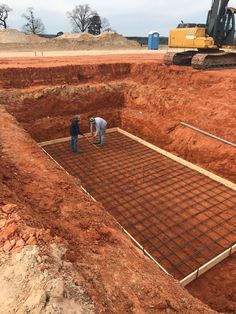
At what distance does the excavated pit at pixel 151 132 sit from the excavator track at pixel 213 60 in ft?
1.56

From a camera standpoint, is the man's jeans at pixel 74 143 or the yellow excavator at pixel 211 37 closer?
the man's jeans at pixel 74 143

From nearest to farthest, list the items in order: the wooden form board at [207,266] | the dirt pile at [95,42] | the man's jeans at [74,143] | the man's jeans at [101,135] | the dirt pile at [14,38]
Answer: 1. the wooden form board at [207,266]
2. the man's jeans at [74,143]
3. the man's jeans at [101,135]
4. the dirt pile at [95,42]
5. the dirt pile at [14,38]

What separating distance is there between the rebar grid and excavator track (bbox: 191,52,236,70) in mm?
4480

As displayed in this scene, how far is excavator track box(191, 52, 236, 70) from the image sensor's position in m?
10.9

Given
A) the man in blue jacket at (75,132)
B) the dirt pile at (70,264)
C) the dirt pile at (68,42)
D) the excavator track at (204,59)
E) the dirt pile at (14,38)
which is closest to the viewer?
the dirt pile at (70,264)

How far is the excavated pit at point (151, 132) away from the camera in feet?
19.7

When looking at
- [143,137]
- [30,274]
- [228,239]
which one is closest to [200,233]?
[228,239]

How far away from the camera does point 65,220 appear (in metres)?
4.01

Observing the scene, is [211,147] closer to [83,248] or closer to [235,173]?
[235,173]

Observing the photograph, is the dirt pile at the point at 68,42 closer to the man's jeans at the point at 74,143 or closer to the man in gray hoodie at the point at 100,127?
the man in gray hoodie at the point at 100,127

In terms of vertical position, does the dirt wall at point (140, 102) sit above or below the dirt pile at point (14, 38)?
below

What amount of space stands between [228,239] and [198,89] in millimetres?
6894

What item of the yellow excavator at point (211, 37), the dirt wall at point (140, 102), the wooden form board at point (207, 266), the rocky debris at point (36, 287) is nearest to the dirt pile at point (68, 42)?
the dirt wall at point (140, 102)

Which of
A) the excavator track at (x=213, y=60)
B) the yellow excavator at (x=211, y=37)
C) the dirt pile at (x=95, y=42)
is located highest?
the dirt pile at (x=95, y=42)
